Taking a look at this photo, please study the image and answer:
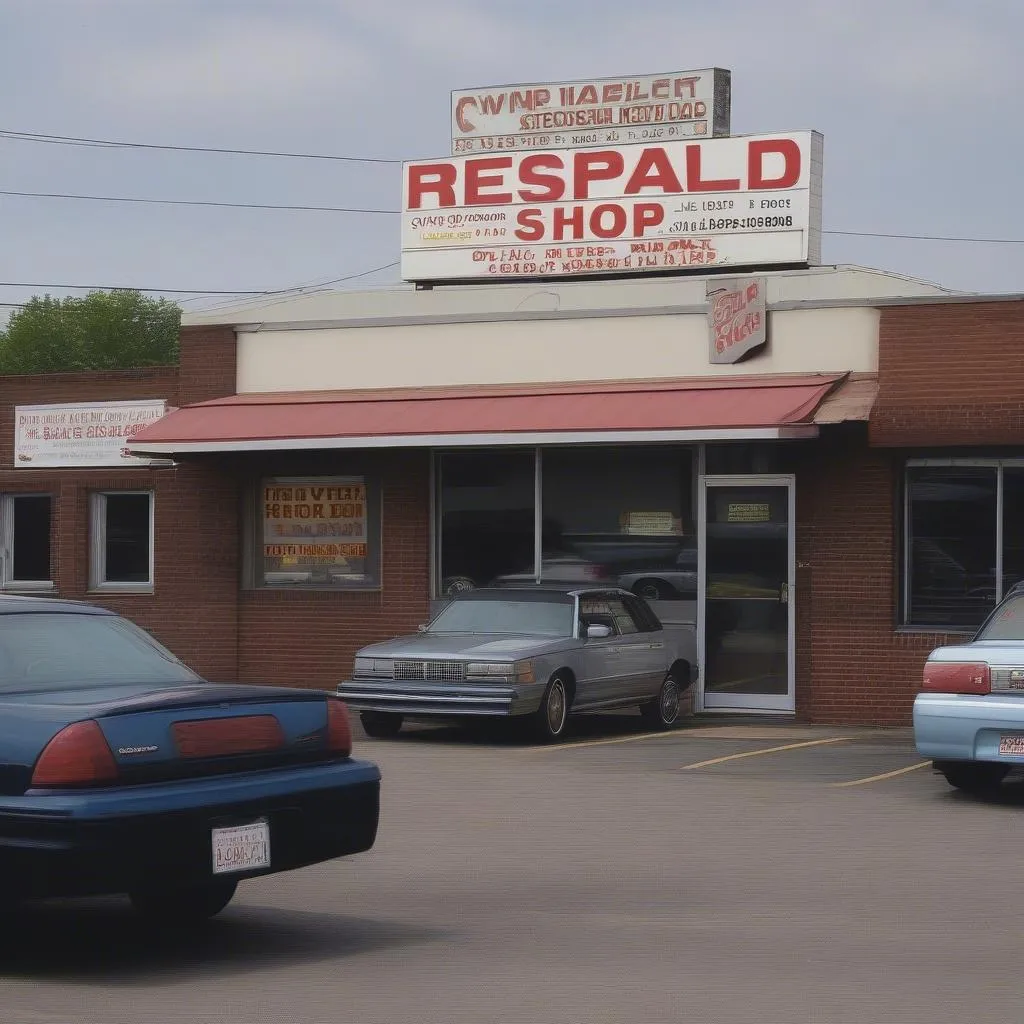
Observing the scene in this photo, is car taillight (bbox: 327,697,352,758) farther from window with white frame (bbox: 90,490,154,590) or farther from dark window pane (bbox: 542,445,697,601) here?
window with white frame (bbox: 90,490,154,590)

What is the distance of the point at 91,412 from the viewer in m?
23.6

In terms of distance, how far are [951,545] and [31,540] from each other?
1195 centimetres

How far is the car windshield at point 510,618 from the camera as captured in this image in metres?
17.7

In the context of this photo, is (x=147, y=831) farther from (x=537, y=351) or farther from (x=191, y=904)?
(x=537, y=351)

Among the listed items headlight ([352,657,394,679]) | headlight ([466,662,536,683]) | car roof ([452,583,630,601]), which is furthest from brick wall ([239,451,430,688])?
headlight ([466,662,536,683])

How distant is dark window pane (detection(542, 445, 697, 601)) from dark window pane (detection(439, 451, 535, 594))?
0.27 meters

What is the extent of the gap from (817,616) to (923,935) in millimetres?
11488

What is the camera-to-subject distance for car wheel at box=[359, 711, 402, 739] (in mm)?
17391

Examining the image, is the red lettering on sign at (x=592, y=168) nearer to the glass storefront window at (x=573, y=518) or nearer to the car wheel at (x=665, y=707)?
the glass storefront window at (x=573, y=518)

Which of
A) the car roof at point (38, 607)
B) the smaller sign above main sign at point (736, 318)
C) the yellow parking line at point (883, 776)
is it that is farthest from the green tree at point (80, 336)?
the car roof at point (38, 607)

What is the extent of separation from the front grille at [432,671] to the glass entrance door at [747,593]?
4.71 metres

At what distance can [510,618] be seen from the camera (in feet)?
58.7

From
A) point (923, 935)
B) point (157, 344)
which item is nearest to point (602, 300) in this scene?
point (923, 935)

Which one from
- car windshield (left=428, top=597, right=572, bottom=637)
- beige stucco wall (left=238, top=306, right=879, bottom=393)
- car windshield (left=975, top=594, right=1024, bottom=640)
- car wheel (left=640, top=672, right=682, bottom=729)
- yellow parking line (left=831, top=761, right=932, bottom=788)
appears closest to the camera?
car windshield (left=975, top=594, right=1024, bottom=640)
